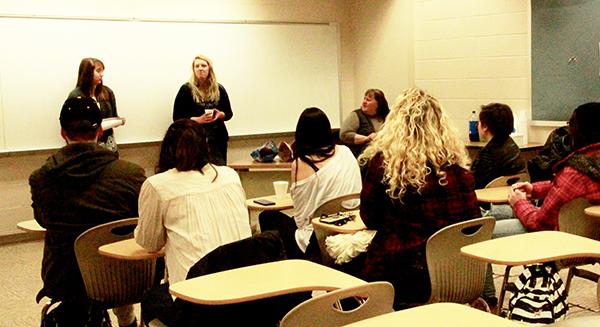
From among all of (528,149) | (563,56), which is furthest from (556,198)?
(563,56)

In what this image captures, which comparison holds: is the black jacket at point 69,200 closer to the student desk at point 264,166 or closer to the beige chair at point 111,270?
the beige chair at point 111,270

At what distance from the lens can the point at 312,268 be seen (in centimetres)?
249

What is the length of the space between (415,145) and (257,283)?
1.07 meters

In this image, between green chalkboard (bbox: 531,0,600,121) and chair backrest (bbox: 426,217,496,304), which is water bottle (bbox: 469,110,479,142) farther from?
chair backrest (bbox: 426,217,496,304)

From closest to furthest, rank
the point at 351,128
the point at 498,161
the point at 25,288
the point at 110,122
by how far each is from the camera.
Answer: the point at 498,161 → the point at 25,288 → the point at 110,122 → the point at 351,128

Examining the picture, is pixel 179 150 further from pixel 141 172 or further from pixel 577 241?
pixel 577 241

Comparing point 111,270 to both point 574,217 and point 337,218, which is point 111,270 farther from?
point 574,217

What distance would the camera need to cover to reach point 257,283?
2303 mm

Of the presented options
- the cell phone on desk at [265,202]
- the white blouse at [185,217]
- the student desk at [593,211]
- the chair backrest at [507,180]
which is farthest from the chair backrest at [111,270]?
the chair backrest at [507,180]

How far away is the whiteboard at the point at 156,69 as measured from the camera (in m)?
6.23

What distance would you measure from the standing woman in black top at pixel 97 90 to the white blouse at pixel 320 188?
2794mm

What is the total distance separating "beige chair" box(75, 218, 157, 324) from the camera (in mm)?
3123

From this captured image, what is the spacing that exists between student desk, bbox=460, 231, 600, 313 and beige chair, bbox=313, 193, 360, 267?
3.25 ft

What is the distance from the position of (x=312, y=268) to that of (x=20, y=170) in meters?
4.63
